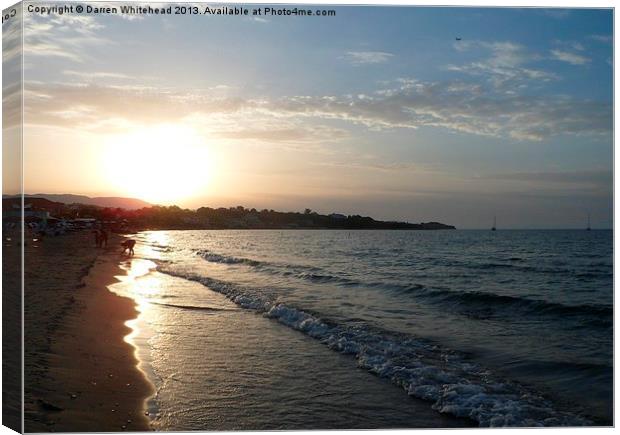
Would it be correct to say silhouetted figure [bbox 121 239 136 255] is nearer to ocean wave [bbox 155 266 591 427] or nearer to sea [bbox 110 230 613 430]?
sea [bbox 110 230 613 430]

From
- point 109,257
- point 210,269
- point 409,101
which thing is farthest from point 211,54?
point 109,257

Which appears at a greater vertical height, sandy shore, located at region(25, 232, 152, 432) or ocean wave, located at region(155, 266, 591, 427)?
sandy shore, located at region(25, 232, 152, 432)

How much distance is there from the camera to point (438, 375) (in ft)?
19.8

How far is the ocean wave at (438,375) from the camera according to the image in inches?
198

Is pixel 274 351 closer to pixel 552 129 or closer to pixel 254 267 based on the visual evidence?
pixel 552 129

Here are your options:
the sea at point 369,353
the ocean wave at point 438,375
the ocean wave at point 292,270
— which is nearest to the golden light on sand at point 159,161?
the sea at point 369,353

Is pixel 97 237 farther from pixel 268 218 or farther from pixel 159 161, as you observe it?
pixel 159 161

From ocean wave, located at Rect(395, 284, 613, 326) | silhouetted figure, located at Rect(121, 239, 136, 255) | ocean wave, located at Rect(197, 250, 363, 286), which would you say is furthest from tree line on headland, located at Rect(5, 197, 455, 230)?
silhouetted figure, located at Rect(121, 239, 136, 255)

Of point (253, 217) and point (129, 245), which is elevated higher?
point (253, 217)

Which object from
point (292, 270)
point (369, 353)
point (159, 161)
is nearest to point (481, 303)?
point (369, 353)

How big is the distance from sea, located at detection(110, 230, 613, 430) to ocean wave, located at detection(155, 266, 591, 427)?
0.06 ft

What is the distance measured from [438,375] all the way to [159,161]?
3.60 metres

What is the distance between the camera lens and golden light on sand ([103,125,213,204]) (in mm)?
5664

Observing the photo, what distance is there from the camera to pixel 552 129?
5.65 m
